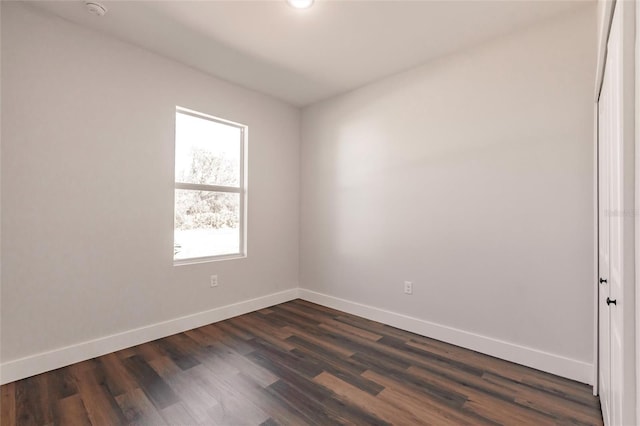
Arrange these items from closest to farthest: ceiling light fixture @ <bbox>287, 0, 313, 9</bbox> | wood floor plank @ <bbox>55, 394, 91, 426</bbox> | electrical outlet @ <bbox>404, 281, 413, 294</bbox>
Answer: wood floor plank @ <bbox>55, 394, 91, 426</bbox> < ceiling light fixture @ <bbox>287, 0, 313, 9</bbox> < electrical outlet @ <bbox>404, 281, 413, 294</bbox>

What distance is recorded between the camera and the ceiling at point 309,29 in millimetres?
2123

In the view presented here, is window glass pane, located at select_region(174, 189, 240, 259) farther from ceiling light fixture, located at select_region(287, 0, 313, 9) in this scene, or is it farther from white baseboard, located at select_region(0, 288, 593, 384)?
ceiling light fixture, located at select_region(287, 0, 313, 9)

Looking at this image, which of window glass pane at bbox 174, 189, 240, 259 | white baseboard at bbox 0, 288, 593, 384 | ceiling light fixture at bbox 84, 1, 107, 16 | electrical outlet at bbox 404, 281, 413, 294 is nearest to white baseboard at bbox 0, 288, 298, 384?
white baseboard at bbox 0, 288, 593, 384

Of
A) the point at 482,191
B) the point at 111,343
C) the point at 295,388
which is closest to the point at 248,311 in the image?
the point at 111,343

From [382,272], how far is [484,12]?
245cm

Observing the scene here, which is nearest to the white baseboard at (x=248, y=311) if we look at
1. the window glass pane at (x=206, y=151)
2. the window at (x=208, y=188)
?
the window at (x=208, y=188)

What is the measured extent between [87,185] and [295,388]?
227 centimetres

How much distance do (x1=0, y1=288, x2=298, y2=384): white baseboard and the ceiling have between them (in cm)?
258

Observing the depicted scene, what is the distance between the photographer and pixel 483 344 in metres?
2.49

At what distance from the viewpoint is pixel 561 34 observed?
2.17m

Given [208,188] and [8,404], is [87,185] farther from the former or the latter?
[8,404]

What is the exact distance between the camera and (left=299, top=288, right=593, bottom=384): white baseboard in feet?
6.89

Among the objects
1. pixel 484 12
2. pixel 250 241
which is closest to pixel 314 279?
pixel 250 241

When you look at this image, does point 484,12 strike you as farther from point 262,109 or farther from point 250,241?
point 250,241
